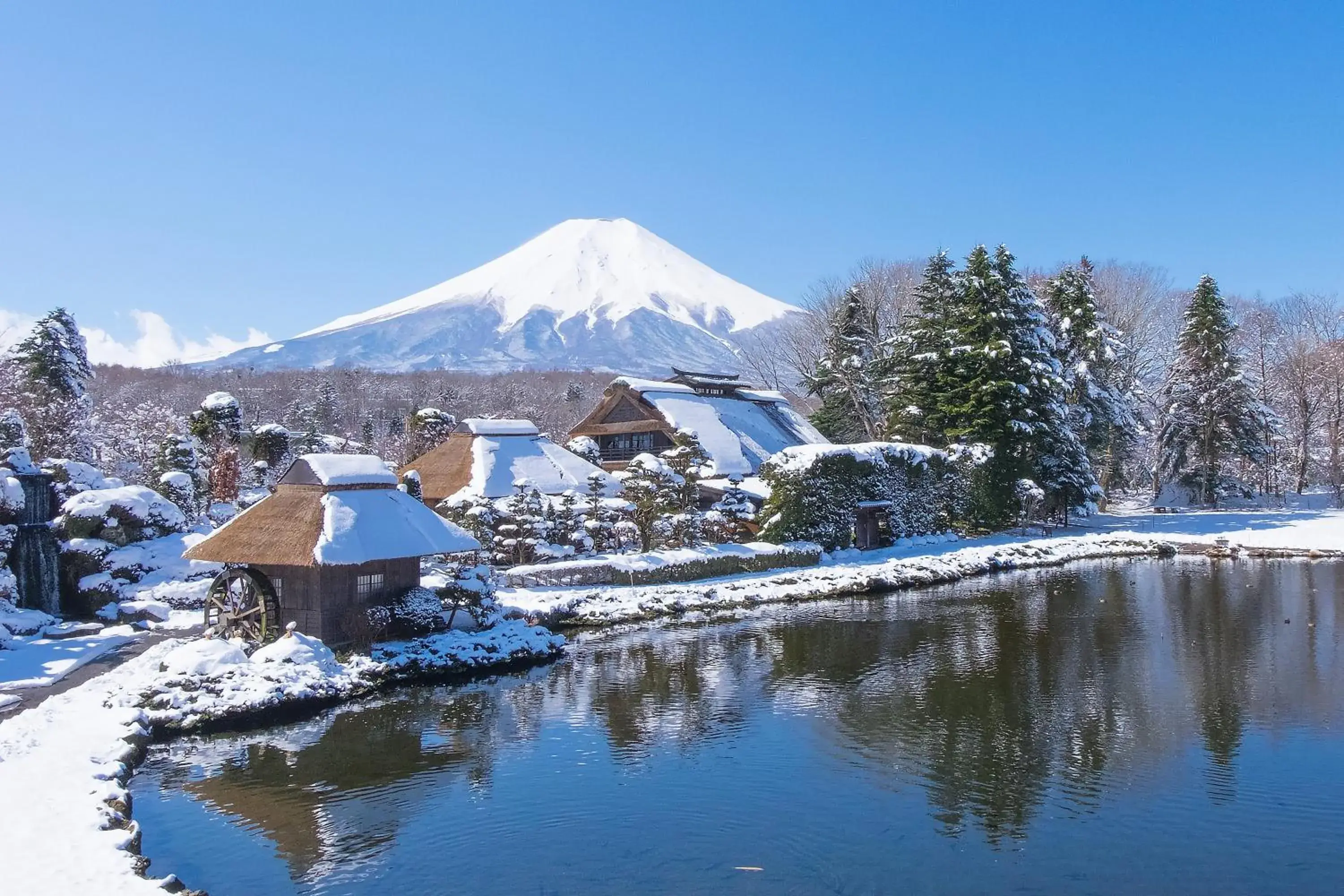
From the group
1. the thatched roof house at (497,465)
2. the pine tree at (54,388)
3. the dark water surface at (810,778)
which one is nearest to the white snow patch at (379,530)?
the dark water surface at (810,778)

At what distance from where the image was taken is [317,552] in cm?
1705

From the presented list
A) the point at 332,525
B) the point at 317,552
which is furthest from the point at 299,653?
the point at 332,525

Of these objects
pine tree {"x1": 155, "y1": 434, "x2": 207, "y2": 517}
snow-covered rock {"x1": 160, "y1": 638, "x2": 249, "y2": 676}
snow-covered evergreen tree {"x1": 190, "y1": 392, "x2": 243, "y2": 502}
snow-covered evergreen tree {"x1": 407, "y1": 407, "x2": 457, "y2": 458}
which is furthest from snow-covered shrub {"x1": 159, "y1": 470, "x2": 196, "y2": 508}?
snow-covered evergreen tree {"x1": 407, "y1": 407, "x2": 457, "y2": 458}

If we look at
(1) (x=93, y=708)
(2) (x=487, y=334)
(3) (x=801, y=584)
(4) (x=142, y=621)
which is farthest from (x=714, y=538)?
(2) (x=487, y=334)

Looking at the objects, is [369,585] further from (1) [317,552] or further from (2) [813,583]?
(2) [813,583]

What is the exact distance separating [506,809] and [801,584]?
16.7 m

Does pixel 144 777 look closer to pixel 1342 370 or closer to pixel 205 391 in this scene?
pixel 1342 370

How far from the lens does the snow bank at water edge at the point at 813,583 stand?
22.5 m

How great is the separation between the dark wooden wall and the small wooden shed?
0.05 feet

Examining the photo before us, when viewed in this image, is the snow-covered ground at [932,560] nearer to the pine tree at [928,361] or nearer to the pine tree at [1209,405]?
the pine tree at [1209,405]

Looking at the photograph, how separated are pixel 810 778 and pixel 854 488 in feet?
74.6

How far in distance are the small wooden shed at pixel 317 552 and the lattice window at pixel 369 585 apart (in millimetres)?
19

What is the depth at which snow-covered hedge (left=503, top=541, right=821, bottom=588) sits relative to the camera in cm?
2472

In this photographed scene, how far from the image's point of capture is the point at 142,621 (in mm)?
20297
